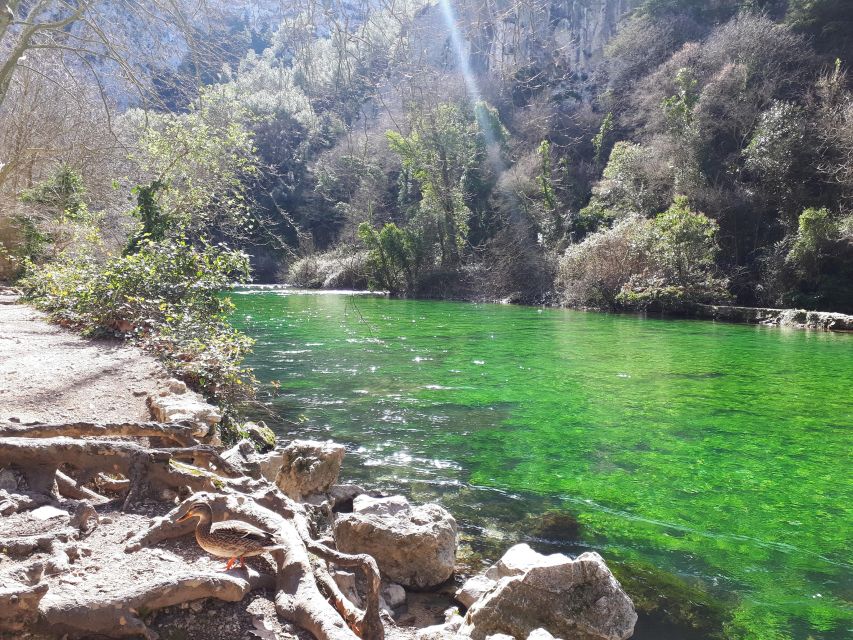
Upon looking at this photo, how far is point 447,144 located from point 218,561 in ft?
92.5

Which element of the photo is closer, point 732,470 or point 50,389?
point 50,389

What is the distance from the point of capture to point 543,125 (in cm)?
362

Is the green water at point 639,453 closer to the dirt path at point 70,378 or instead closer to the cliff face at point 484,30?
the dirt path at point 70,378

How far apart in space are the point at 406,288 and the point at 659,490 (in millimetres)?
30813

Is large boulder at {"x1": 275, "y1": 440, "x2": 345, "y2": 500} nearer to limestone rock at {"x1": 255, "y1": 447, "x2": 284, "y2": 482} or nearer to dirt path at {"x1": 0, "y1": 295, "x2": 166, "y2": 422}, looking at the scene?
limestone rock at {"x1": 255, "y1": 447, "x2": 284, "y2": 482}

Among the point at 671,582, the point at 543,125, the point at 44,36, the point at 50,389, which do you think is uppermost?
the point at 44,36

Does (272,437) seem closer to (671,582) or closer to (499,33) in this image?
(671,582)

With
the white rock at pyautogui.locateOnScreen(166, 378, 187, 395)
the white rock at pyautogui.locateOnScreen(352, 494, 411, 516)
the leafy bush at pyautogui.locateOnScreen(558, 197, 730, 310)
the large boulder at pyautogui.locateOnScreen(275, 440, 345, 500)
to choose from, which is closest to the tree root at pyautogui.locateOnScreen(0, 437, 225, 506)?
the white rock at pyautogui.locateOnScreen(352, 494, 411, 516)

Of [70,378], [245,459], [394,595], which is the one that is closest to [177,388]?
[70,378]

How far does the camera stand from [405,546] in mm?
3551

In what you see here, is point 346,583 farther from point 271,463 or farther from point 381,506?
point 271,463

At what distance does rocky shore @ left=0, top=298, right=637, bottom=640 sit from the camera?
1921 mm

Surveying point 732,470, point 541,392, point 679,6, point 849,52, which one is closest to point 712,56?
point 849,52

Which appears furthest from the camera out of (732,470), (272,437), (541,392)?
(541,392)
